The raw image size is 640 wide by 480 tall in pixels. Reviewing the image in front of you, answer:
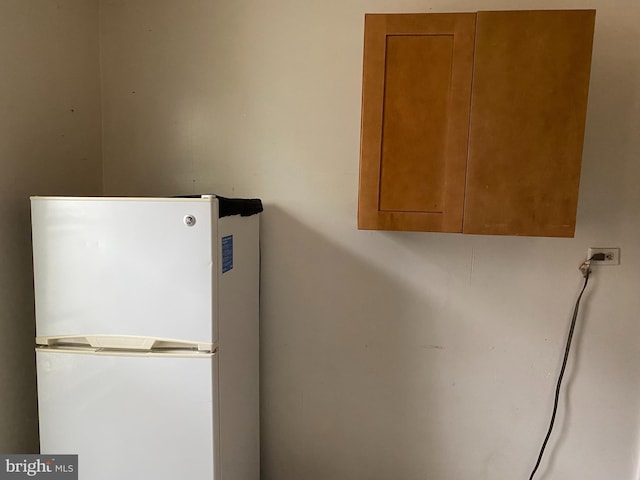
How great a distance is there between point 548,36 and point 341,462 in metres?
1.66

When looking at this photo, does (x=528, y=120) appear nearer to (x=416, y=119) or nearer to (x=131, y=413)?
(x=416, y=119)

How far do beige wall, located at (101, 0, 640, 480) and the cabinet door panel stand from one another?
0.35 meters

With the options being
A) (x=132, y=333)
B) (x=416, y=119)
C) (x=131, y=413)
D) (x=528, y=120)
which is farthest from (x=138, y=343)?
(x=528, y=120)

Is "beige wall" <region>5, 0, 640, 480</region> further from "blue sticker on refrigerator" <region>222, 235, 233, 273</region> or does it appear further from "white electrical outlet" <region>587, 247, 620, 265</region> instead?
"blue sticker on refrigerator" <region>222, 235, 233, 273</region>

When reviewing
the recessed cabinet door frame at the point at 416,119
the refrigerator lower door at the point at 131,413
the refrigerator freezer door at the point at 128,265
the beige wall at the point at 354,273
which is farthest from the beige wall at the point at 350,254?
the refrigerator lower door at the point at 131,413

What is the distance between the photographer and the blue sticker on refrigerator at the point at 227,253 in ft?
3.74

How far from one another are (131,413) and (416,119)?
3.87 feet

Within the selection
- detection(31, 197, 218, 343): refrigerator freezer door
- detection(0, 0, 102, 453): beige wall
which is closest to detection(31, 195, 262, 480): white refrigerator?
detection(31, 197, 218, 343): refrigerator freezer door

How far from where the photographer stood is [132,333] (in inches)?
42.3

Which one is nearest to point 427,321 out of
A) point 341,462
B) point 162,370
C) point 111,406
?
point 341,462

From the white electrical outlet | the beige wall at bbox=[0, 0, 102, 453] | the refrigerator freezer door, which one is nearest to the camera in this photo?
the refrigerator freezer door

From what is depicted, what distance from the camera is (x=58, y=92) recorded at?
1.37 meters

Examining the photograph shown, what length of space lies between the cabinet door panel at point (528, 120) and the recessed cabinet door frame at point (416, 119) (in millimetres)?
44

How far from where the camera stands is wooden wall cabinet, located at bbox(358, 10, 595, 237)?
108 cm
